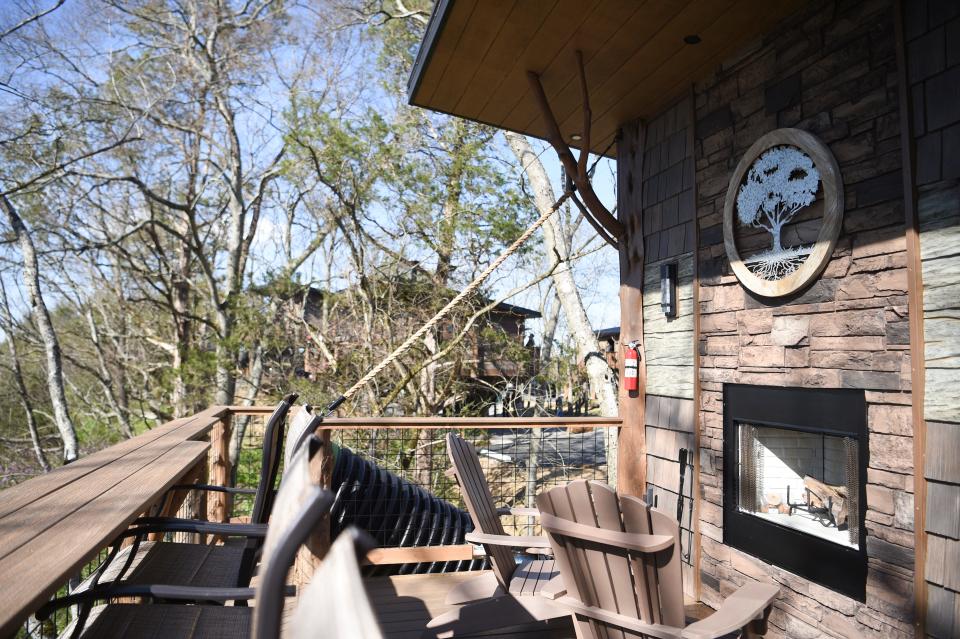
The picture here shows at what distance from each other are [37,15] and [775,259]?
10483mm

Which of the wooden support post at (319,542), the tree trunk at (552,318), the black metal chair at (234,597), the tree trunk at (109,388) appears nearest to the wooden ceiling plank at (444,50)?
the wooden support post at (319,542)

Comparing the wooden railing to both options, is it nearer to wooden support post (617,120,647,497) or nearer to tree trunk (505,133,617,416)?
wooden support post (617,120,647,497)

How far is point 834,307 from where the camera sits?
2541 mm

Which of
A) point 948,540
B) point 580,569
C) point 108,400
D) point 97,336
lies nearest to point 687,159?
point 948,540

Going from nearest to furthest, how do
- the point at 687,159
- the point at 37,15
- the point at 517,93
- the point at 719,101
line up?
the point at 719,101 < the point at 687,159 < the point at 517,93 < the point at 37,15

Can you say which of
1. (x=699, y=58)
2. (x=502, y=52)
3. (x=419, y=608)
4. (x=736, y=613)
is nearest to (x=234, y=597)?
(x=736, y=613)

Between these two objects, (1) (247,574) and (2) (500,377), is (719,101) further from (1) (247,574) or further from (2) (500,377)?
(2) (500,377)

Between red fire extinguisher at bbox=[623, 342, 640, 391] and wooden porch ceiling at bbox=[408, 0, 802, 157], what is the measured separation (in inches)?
60.0

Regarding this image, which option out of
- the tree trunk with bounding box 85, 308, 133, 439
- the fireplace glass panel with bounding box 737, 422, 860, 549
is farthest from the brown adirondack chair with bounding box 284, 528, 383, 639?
the tree trunk with bounding box 85, 308, 133, 439

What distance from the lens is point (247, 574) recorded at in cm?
168

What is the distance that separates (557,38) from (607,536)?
247cm

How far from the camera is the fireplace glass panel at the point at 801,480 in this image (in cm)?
250

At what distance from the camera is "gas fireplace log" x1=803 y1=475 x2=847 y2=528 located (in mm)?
2568

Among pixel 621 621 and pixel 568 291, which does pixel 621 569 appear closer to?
pixel 621 621
